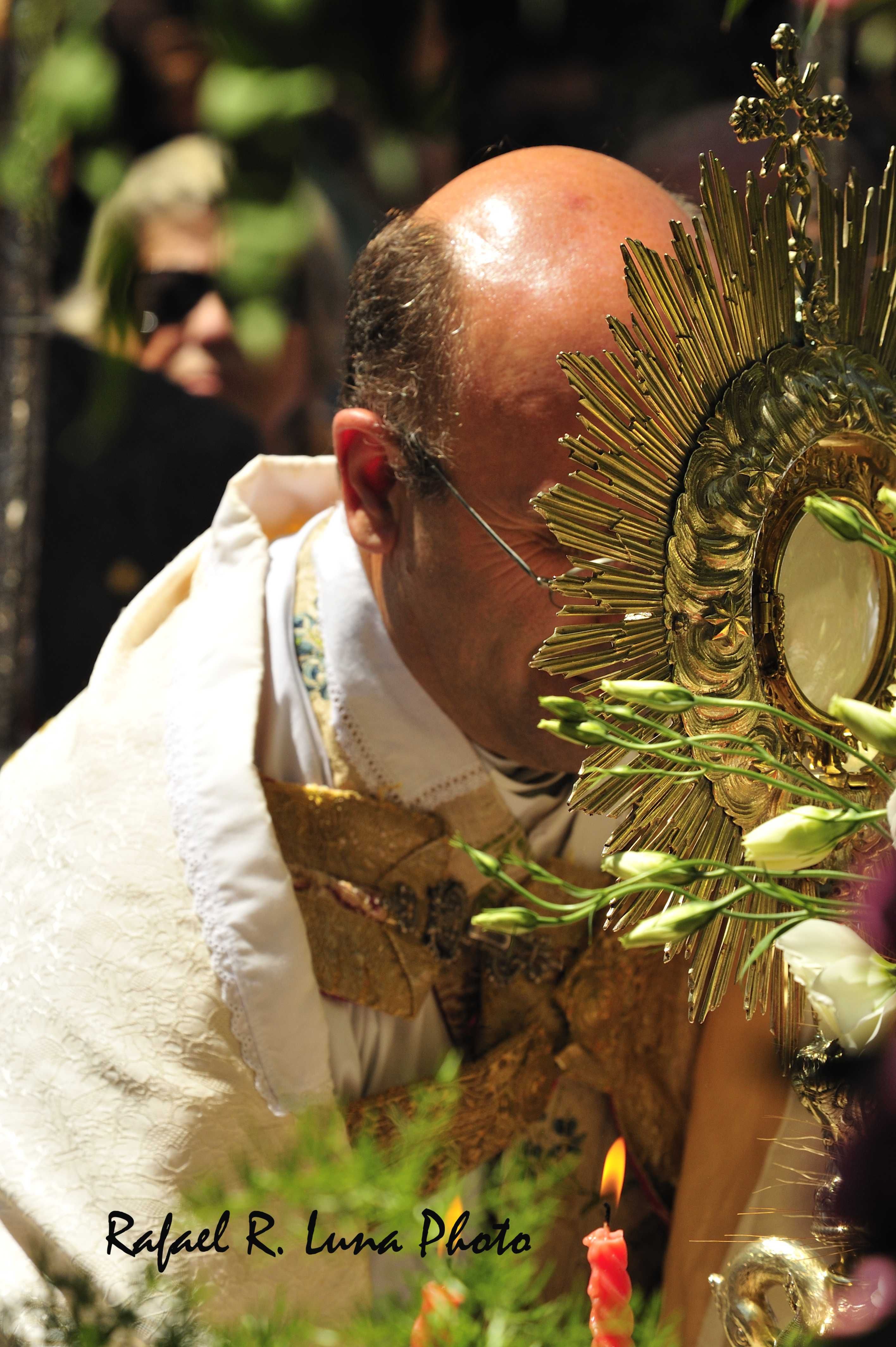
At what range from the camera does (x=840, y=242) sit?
0.78 metres

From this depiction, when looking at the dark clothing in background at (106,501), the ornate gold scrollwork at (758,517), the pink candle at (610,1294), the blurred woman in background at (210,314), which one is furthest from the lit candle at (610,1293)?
the dark clothing in background at (106,501)

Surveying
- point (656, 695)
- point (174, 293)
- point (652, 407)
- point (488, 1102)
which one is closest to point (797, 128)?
point (652, 407)

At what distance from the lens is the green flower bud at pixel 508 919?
0.49 m

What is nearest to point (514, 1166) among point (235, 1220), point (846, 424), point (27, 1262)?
point (235, 1220)

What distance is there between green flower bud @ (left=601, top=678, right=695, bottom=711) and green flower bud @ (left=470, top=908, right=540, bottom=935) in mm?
92

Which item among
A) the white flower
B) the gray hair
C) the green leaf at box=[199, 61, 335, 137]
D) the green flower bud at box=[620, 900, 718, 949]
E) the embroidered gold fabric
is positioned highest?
the green leaf at box=[199, 61, 335, 137]

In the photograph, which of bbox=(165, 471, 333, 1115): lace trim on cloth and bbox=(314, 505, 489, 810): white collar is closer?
bbox=(165, 471, 333, 1115): lace trim on cloth

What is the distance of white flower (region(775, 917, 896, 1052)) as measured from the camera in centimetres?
49

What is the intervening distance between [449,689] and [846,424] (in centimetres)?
44

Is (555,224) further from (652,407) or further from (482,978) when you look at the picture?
(482,978)

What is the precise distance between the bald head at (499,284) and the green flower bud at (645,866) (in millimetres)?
464

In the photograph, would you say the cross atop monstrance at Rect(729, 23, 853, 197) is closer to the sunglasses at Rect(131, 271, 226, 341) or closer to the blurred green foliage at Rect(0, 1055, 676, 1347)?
the blurred green foliage at Rect(0, 1055, 676, 1347)

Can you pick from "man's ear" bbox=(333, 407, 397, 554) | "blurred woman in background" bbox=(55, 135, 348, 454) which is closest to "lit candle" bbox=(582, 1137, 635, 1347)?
"man's ear" bbox=(333, 407, 397, 554)

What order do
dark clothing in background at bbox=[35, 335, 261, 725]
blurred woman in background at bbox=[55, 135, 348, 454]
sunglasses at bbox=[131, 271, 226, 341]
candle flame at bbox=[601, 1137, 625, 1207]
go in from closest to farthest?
1. candle flame at bbox=[601, 1137, 625, 1207]
2. blurred woman in background at bbox=[55, 135, 348, 454]
3. sunglasses at bbox=[131, 271, 226, 341]
4. dark clothing in background at bbox=[35, 335, 261, 725]
